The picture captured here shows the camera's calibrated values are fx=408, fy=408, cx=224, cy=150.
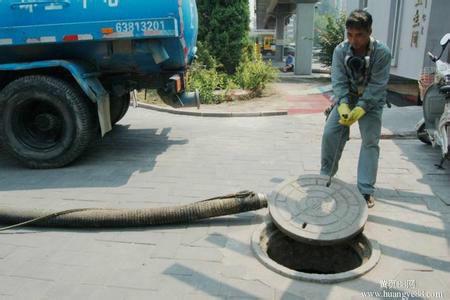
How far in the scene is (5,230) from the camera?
3.60 meters

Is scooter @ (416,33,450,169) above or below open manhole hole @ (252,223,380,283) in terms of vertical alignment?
above

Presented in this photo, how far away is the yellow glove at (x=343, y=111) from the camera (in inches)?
140

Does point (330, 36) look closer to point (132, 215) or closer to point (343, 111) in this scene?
point (343, 111)

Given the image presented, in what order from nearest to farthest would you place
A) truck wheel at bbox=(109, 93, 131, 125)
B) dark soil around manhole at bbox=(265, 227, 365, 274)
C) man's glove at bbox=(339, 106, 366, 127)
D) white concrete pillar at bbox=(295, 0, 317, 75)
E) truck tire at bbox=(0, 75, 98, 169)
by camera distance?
dark soil around manhole at bbox=(265, 227, 365, 274)
man's glove at bbox=(339, 106, 366, 127)
truck tire at bbox=(0, 75, 98, 169)
truck wheel at bbox=(109, 93, 131, 125)
white concrete pillar at bbox=(295, 0, 317, 75)

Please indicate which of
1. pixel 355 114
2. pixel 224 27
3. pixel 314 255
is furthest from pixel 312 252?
pixel 224 27

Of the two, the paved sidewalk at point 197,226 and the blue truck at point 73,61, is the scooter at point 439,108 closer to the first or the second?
the paved sidewalk at point 197,226

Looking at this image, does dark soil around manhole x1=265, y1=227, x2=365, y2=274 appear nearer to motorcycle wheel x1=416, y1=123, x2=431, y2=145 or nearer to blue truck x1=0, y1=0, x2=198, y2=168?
blue truck x1=0, y1=0, x2=198, y2=168

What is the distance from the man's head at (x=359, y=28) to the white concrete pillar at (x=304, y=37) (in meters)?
15.9

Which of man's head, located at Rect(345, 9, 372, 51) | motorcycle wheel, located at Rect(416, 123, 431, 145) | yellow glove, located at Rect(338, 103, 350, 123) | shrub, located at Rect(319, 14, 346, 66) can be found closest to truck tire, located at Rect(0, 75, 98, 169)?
yellow glove, located at Rect(338, 103, 350, 123)

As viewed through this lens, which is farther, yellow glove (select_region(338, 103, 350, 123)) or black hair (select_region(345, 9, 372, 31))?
yellow glove (select_region(338, 103, 350, 123))

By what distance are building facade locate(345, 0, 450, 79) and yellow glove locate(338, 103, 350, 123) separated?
2.77 m

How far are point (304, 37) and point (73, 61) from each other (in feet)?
51.0

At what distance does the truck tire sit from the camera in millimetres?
5012

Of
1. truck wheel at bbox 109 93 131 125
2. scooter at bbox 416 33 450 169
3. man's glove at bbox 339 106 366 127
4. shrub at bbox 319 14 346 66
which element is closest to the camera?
man's glove at bbox 339 106 366 127
